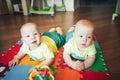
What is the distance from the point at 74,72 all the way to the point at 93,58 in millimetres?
169

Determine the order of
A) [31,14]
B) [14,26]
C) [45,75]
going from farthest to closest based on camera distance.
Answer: [31,14]
[14,26]
[45,75]

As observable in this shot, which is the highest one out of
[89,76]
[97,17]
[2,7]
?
[2,7]

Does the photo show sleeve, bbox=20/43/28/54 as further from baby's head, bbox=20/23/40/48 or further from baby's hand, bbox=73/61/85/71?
baby's hand, bbox=73/61/85/71

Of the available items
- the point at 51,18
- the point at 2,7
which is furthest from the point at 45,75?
the point at 2,7

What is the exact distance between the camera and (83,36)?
3.63ft

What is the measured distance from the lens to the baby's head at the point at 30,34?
3.71ft

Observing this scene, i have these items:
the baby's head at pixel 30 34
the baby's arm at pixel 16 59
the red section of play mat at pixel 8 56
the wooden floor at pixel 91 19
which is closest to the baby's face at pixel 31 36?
the baby's head at pixel 30 34

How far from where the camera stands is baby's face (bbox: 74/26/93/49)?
1086mm

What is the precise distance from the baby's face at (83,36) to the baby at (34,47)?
0.22 m

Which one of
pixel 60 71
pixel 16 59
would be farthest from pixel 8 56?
pixel 60 71

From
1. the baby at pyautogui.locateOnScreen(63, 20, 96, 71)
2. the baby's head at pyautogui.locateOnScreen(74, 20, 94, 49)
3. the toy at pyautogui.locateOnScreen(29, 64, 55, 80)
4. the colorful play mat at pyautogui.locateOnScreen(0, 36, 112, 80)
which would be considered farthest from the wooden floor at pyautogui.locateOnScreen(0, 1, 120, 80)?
the toy at pyautogui.locateOnScreen(29, 64, 55, 80)

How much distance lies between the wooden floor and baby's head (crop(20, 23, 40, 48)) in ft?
1.69

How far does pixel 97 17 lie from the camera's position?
7.80 ft

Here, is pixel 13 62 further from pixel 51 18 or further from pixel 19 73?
pixel 51 18
